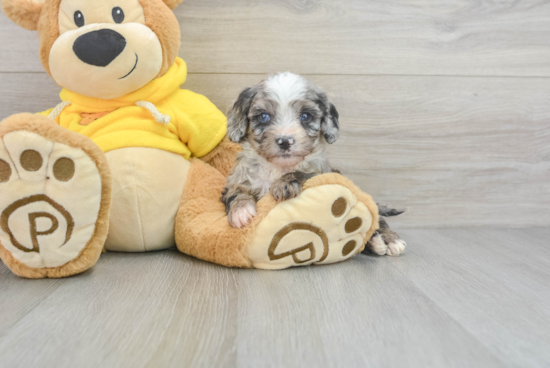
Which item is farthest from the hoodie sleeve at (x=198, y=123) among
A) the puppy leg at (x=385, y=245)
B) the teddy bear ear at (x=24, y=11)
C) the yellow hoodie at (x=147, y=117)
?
the puppy leg at (x=385, y=245)

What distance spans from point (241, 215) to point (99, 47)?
32.1 inches

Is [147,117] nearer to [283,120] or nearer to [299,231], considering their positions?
[283,120]

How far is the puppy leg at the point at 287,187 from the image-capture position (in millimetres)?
1499

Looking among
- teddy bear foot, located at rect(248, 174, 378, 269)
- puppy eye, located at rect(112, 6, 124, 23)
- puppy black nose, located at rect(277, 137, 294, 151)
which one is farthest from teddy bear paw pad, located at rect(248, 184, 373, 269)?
puppy eye, located at rect(112, 6, 124, 23)

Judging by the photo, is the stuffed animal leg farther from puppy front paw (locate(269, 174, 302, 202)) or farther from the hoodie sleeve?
the hoodie sleeve

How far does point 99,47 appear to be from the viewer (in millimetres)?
1491

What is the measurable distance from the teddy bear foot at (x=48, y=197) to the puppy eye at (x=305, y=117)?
2.53 feet

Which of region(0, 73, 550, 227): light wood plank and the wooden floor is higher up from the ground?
region(0, 73, 550, 227): light wood plank

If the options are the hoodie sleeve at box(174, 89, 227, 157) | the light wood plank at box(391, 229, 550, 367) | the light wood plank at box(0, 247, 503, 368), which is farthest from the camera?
the hoodie sleeve at box(174, 89, 227, 157)

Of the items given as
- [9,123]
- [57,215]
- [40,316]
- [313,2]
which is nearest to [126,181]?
[57,215]

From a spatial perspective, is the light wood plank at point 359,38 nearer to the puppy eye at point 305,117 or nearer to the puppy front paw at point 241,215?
the puppy eye at point 305,117

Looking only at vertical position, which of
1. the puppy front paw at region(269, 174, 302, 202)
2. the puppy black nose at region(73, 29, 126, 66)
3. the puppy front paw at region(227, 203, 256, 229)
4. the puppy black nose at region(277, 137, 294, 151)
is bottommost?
the puppy front paw at region(227, 203, 256, 229)

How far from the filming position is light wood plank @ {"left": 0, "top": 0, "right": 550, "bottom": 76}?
2.12 m

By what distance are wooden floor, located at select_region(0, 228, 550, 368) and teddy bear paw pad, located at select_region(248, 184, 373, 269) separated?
0.07 meters
